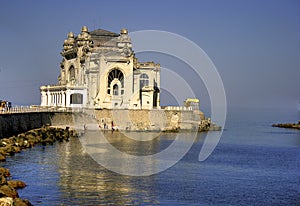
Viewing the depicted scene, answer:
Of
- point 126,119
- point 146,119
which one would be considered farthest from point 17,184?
point 146,119

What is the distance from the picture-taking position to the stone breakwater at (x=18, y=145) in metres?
19.6

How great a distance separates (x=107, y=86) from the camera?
222 ft

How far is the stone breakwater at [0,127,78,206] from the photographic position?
19562 millimetres

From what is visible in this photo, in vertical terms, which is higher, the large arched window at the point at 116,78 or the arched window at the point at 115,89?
the large arched window at the point at 116,78

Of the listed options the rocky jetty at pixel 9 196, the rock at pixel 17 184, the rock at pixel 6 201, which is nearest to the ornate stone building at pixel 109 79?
the rock at pixel 17 184

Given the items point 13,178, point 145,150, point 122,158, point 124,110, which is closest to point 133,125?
point 124,110

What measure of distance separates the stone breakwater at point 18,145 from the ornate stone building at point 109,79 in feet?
43.7

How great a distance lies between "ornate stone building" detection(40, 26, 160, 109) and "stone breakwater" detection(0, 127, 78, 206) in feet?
43.7

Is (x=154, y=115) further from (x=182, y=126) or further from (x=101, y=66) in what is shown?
(x=101, y=66)

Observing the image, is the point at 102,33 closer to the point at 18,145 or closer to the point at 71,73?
the point at 71,73

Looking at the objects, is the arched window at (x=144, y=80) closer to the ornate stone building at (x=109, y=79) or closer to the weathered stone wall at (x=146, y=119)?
the ornate stone building at (x=109, y=79)

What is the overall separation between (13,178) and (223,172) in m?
11.5

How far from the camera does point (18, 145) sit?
37.9 meters

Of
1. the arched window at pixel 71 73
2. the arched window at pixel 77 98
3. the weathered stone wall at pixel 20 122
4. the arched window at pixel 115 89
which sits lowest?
the weathered stone wall at pixel 20 122
